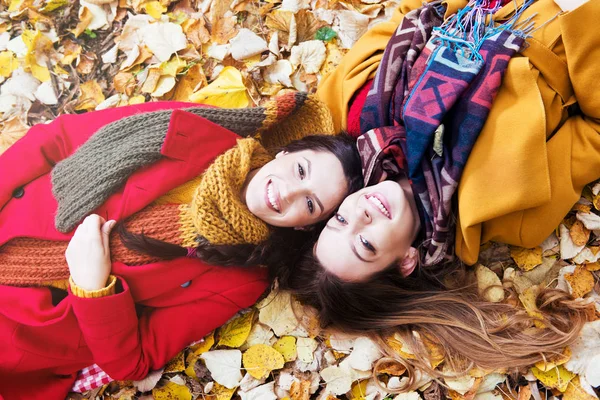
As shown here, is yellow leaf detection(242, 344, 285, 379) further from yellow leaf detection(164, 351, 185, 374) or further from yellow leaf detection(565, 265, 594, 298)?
yellow leaf detection(565, 265, 594, 298)

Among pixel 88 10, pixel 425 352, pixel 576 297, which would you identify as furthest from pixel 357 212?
pixel 88 10

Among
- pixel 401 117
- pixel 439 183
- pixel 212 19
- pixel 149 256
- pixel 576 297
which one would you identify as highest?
pixel 212 19

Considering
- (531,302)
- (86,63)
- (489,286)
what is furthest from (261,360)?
(86,63)

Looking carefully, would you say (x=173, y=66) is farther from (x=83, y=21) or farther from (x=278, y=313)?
(x=278, y=313)

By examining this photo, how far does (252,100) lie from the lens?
212 centimetres

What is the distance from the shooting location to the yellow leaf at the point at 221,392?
173cm

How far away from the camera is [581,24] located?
1.43 m

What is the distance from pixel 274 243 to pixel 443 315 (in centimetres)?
64

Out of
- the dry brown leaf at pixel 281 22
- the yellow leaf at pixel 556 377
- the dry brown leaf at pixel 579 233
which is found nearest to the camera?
the yellow leaf at pixel 556 377

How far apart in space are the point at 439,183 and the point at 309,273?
21.5 inches

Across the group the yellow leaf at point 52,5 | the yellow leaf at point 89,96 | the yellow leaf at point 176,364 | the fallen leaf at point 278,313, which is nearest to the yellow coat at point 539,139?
the fallen leaf at point 278,313

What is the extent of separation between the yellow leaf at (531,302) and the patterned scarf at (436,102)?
0.30 metres

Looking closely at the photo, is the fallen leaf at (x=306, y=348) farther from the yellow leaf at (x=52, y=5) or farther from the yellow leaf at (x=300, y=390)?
the yellow leaf at (x=52, y=5)

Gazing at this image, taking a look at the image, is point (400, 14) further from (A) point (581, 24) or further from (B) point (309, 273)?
(B) point (309, 273)
